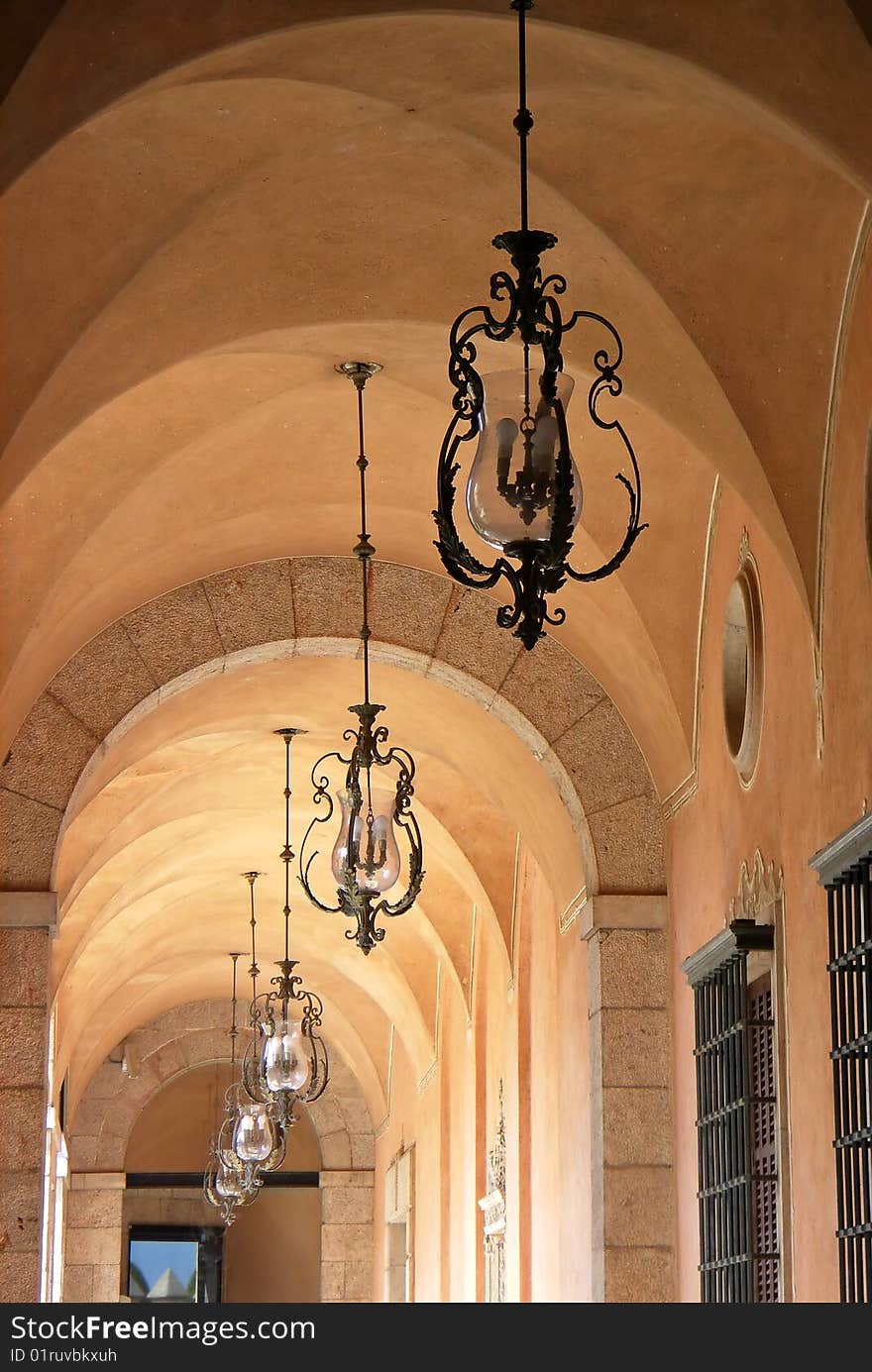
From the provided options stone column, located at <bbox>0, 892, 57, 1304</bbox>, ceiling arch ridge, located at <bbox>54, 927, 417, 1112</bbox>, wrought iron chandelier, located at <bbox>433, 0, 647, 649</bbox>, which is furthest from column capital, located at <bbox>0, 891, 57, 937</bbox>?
ceiling arch ridge, located at <bbox>54, 927, 417, 1112</bbox>

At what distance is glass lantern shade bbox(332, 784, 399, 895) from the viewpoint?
6957mm

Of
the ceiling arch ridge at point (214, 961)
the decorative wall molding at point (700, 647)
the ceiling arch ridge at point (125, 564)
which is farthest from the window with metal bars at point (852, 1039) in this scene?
the ceiling arch ridge at point (214, 961)

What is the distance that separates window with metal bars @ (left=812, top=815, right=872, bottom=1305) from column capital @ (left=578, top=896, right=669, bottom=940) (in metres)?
2.76

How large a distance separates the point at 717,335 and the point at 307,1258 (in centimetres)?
2209

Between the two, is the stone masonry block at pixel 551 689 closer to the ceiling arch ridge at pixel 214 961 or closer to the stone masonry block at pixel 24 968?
the stone masonry block at pixel 24 968

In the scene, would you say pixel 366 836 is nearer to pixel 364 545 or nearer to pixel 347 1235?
pixel 364 545

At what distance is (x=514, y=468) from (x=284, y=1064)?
7871 mm

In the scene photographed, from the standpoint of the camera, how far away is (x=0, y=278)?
489 cm

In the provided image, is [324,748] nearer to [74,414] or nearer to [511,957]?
[511,957]

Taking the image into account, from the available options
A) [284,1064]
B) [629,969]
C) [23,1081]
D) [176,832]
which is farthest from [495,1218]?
[23,1081]

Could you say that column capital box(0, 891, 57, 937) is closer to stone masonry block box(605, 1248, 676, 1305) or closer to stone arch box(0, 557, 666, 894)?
stone arch box(0, 557, 666, 894)

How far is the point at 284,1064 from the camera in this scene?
37.7 ft

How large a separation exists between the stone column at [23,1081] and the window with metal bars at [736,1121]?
2.54m

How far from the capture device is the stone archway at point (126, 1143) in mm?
21156
